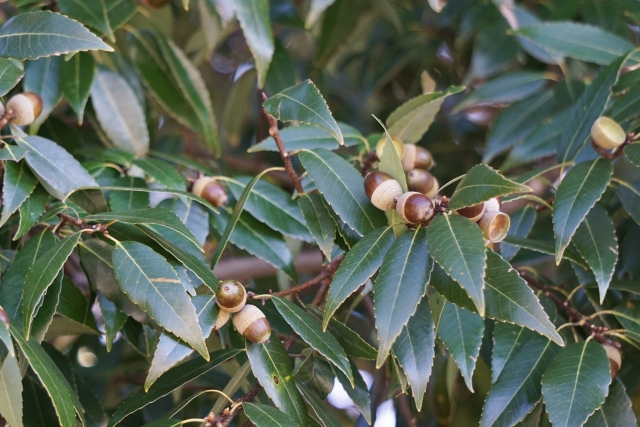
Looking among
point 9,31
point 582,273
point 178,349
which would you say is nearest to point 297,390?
point 178,349

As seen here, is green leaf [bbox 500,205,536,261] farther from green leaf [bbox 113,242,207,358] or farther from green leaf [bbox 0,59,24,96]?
green leaf [bbox 0,59,24,96]

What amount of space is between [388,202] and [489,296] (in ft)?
0.39

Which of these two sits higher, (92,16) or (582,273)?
(92,16)

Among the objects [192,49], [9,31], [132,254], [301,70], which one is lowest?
[301,70]

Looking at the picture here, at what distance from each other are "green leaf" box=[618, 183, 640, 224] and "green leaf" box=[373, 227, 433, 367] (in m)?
0.26

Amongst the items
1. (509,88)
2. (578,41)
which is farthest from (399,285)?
(509,88)

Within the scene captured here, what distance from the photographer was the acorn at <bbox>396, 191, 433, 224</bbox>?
22.4 inches

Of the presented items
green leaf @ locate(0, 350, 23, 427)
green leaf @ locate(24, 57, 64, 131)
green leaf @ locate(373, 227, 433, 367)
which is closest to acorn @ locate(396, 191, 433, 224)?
green leaf @ locate(373, 227, 433, 367)

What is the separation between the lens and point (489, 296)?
1.85 feet

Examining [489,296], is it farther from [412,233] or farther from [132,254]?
[132,254]

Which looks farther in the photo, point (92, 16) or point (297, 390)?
point (92, 16)

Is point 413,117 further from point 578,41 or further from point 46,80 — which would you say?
point 46,80

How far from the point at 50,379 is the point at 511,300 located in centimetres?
38

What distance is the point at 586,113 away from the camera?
2.55 ft
